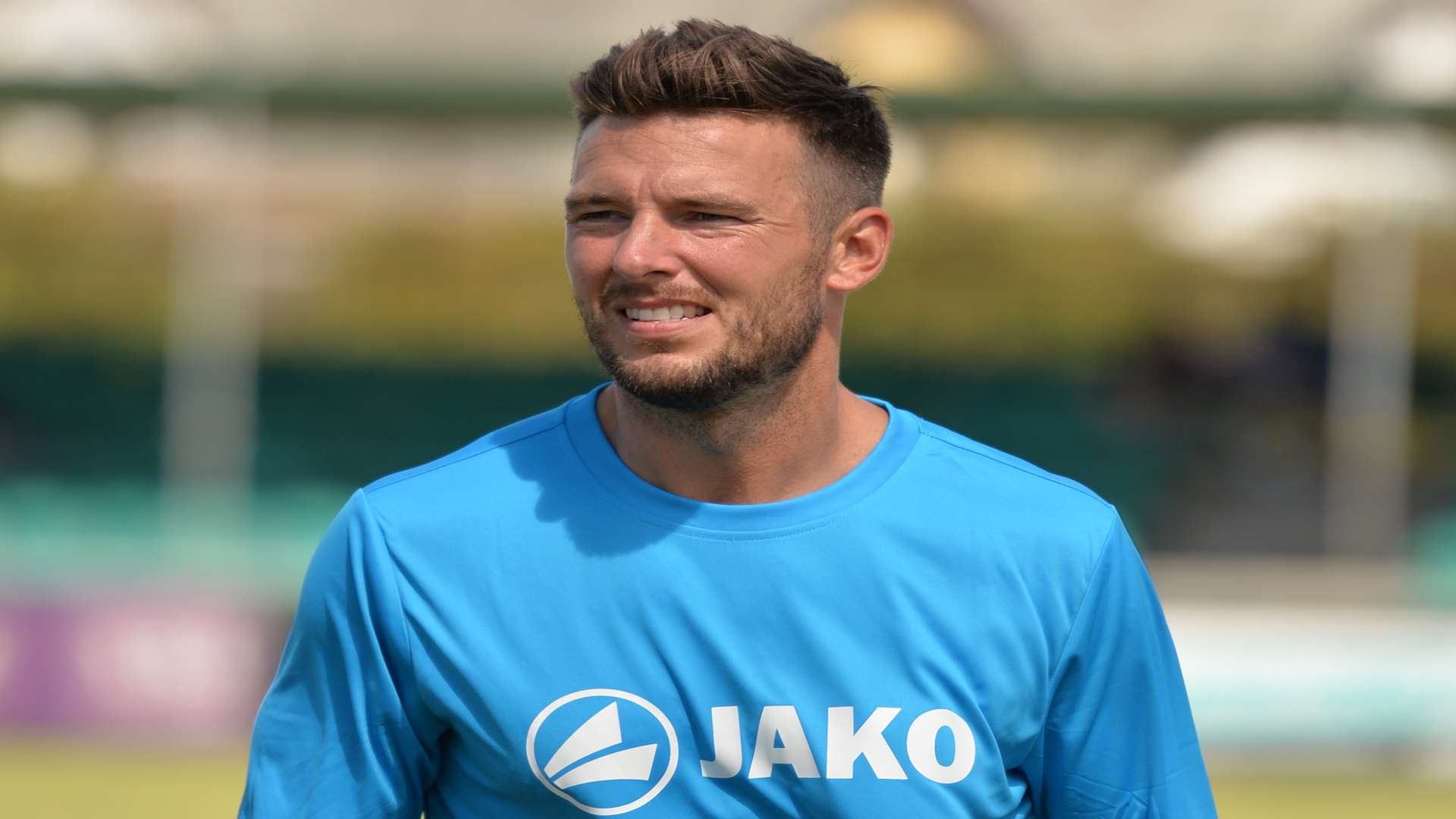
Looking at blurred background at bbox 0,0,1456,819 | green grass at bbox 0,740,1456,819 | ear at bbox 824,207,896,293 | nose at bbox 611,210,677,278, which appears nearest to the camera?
nose at bbox 611,210,677,278

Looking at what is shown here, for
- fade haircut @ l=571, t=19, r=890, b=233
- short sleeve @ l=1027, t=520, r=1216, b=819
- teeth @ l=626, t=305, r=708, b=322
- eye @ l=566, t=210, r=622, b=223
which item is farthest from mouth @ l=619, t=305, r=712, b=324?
short sleeve @ l=1027, t=520, r=1216, b=819

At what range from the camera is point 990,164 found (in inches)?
811

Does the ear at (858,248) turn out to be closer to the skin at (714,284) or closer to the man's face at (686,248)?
the skin at (714,284)

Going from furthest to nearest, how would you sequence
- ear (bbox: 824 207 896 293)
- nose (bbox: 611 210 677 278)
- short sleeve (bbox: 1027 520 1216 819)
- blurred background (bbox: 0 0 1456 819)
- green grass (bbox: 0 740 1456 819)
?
blurred background (bbox: 0 0 1456 819)
green grass (bbox: 0 740 1456 819)
ear (bbox: 824 207 896 293)
short sleeve (bbox: 1027 520 1216 819)
nose (bbox: 611 210 677 278)

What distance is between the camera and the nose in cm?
246

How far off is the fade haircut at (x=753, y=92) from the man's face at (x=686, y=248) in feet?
0.09

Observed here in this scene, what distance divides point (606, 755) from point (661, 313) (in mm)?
612

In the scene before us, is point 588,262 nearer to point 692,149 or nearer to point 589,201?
point 589,201

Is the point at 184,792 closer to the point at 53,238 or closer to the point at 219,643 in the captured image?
the point at 219,643

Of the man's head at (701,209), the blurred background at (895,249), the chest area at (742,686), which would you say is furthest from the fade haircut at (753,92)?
the blurred background at (895,249)

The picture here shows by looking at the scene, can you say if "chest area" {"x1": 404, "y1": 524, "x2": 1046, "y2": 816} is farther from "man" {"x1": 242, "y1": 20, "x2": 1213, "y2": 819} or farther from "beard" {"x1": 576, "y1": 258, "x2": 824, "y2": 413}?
"beard" {"x1": 576, "y1": 258, "x2": 824, "y2": 413}

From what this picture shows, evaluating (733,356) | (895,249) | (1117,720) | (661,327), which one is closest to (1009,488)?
(1117,720)

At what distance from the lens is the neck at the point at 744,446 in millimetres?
2631

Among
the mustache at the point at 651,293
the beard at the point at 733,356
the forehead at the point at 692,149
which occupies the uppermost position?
the forehead at the point at 692,149
